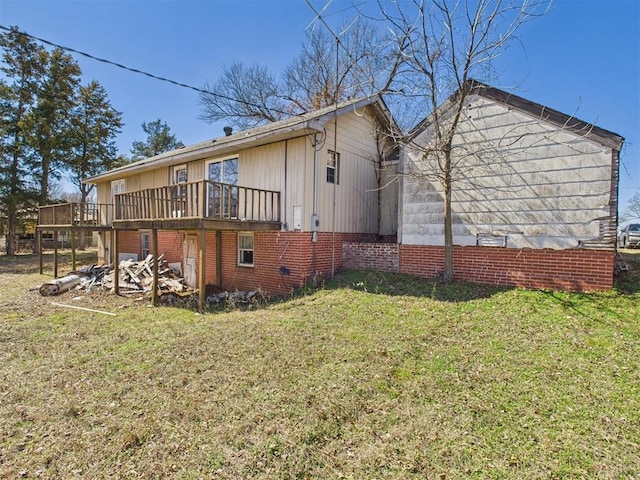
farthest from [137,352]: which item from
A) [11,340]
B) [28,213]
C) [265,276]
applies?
[28,213]

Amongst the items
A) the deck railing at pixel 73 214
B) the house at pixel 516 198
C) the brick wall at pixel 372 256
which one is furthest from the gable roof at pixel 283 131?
the brick wall at pixel 372 256

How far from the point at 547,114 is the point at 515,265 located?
3316 mm

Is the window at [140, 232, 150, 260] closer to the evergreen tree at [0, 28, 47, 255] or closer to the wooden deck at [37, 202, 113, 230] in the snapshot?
the wooden deck at [37, 202, 113, 230]

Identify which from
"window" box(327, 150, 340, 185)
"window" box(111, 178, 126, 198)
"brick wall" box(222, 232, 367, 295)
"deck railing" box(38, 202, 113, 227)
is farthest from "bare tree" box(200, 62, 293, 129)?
"brick wall" box(222, 232, 367, 295)

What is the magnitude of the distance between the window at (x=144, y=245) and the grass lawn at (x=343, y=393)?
8002 mm

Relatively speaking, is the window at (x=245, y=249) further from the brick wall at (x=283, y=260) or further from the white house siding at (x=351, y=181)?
the white house siding at (x=351, y=181)

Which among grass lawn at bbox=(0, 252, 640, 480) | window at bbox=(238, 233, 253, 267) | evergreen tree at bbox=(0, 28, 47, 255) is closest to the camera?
grass lawn at bbox=(0, 252, 640, 480)

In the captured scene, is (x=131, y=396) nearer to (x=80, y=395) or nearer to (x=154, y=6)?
(x=80, y=395)

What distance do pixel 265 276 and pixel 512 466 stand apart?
25.6 ft

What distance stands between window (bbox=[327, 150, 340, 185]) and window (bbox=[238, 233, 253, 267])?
3.00m

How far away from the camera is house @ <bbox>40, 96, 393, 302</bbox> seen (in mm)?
8977

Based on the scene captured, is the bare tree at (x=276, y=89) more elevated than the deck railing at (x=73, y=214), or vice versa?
the bare tree at (x=276, y=89)

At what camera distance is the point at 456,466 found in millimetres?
2873

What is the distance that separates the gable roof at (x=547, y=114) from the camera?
658cm
